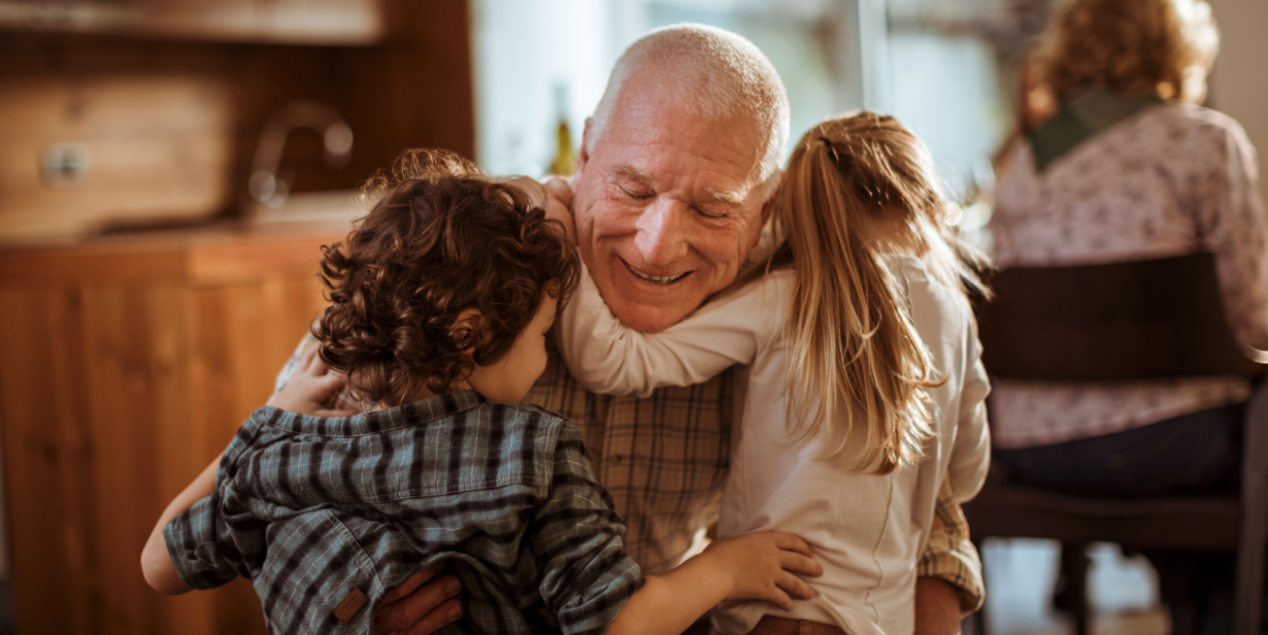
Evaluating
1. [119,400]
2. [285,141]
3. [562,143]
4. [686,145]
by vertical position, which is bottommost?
[119,400]

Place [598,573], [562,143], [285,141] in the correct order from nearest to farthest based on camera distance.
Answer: [598,573] < [562,143] < [285,141]

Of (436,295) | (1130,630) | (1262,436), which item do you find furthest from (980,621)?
(436,295)

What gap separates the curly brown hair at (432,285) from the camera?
0.91 m

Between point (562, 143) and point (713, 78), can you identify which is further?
point (562, 143)

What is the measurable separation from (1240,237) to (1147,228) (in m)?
0.17

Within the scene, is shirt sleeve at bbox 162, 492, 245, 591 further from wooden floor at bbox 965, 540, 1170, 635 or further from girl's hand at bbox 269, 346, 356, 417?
wooden floor at bbox 965, 540, 1170, 635

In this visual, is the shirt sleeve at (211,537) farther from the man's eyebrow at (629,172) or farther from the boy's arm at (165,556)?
the man's eyebrow at (629,172)

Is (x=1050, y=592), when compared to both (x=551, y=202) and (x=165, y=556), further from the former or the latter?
(x=165, y=556)

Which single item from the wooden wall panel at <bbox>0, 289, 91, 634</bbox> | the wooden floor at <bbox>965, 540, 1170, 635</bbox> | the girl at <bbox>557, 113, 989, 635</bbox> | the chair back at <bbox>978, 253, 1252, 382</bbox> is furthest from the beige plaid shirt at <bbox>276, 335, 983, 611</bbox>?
the wooden wall panel at <bbox>0, 289, 91, 634</bbox>

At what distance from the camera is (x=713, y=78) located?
39.3 inches

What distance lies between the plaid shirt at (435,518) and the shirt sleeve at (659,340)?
121 mm

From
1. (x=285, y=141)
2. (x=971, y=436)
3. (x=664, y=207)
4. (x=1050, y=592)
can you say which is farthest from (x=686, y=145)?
(x=285, y=141)

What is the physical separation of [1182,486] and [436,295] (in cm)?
151

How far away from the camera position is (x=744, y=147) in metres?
1.02
